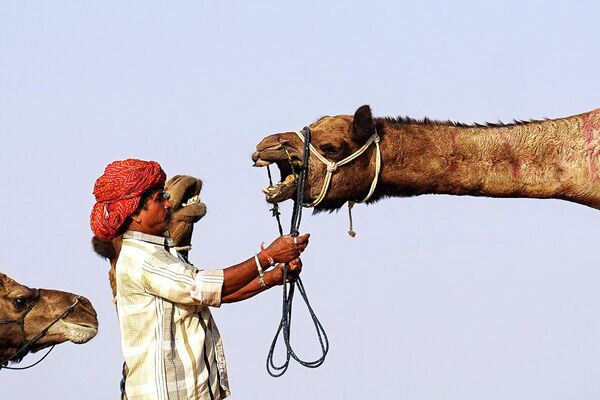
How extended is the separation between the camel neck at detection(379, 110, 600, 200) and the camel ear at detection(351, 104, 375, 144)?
0.29m

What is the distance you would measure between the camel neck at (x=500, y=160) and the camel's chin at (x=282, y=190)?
746 millimetres

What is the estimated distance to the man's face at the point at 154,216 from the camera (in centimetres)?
709

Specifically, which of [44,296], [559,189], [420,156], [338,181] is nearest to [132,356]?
[338,181]

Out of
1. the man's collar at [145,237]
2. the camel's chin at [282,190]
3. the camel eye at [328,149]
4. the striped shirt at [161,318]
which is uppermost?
the camel eye at [328,149]

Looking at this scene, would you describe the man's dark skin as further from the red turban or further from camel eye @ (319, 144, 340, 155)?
camel eye @ (319, 144, 340, 155)

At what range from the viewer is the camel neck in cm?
866

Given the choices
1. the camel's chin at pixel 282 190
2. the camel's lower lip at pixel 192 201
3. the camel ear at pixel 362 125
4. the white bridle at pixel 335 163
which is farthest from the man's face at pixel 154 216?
the camel's lower lip at pixel 192 201

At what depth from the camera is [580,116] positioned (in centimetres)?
898

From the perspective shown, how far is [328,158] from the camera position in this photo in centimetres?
824

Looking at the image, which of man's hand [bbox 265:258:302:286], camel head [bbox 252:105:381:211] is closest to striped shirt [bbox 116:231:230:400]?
man's hand [bbox 265:258:302:286]

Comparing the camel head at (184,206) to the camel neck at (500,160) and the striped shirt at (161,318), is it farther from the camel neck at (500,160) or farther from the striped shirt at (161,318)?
the striped shirt at (161,318)

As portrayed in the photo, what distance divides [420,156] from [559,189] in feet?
3.08

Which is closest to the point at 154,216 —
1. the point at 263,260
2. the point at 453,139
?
the point at 263,260

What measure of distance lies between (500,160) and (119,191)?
2.85 metres
